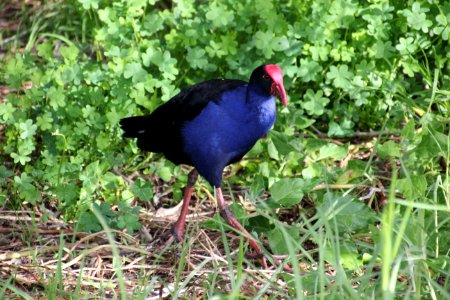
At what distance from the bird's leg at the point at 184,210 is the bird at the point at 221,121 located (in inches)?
6.5

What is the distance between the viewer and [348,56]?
437 cm

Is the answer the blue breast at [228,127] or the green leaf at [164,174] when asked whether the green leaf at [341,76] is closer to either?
the blue breast at [228,127]

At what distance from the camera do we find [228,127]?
3.67 m

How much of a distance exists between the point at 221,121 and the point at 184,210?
0.51 m

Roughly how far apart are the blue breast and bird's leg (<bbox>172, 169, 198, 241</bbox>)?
27cm

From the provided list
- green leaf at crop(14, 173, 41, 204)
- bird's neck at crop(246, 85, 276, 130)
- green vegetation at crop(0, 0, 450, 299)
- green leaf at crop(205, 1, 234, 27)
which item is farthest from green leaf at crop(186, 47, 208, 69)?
green leaf at crop(14, 173, 41, 204)

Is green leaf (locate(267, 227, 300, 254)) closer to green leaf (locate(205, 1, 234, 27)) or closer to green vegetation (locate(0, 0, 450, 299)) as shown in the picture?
green vegetation (locate(0, 0, 450, 299))

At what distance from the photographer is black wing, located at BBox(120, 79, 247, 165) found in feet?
12.3

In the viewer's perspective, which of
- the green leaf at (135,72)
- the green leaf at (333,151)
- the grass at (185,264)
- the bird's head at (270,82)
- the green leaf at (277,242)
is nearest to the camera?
the grass at (185,264)

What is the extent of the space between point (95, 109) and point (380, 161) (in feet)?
4.52

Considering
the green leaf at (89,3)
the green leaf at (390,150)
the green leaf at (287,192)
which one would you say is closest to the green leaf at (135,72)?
the green leaf at (89,3)

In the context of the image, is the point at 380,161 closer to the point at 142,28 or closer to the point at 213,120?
the point at 213,120

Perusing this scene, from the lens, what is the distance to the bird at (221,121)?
12.0 ft

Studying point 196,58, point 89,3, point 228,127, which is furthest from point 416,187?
point 89,3
